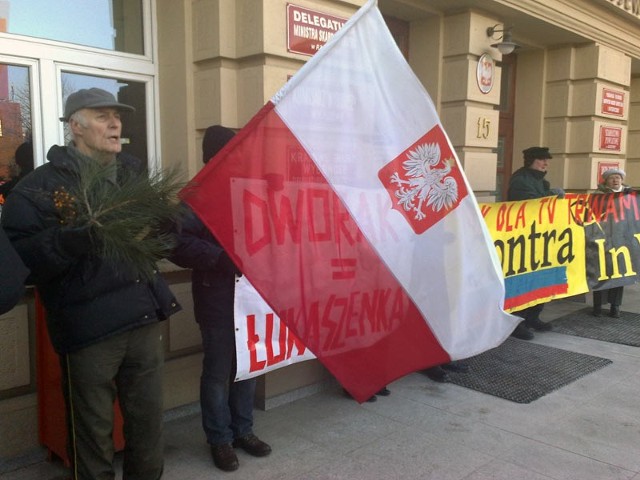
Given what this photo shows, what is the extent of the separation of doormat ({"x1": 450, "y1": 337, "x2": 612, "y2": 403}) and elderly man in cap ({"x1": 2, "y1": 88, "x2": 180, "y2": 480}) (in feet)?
9.27

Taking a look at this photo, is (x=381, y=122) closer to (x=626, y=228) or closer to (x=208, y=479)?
(x=208, y=479)

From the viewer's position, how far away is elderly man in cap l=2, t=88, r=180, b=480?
2.19m

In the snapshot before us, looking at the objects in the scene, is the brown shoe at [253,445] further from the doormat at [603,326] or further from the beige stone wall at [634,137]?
the beige stone wall at [634,137]

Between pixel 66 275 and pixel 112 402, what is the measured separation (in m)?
0.58

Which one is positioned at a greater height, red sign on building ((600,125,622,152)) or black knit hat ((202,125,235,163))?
red sign on building ((600,125,622,152))

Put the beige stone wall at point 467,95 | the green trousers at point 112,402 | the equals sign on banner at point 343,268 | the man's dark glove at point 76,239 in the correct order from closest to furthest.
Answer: the man's dark glove at point 76,239
the green trousers at point 112,402
the equals sign on banner at point 343,268
the beige stone wall at point 467,95

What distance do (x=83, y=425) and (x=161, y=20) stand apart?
3.13 meters

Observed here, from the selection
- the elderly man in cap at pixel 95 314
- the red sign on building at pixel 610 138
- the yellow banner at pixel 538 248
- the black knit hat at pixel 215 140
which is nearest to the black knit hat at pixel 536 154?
the yellow banner at pixel 538 248

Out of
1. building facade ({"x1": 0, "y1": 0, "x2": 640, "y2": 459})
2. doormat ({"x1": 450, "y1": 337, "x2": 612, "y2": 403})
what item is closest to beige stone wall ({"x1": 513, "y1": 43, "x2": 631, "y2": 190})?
building facade ({"x1": 0, "y1": 0, "x2": 640, "y2": 459})

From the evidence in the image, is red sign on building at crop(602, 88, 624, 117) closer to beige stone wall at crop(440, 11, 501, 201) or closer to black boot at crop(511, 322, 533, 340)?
beige stone wall at crop(440, 11, 501, 201)

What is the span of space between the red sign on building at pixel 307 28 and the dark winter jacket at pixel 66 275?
2.25 meters

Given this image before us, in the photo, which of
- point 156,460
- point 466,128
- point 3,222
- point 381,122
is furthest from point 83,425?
point 466,128

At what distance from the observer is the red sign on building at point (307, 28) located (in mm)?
4309

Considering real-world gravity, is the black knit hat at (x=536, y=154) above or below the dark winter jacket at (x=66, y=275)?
above
